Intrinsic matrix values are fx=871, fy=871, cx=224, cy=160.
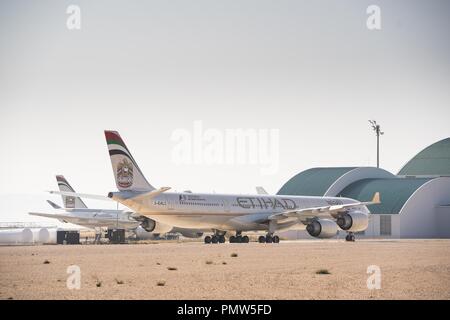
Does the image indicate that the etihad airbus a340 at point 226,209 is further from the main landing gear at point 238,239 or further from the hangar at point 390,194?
the hangar at point 390,194

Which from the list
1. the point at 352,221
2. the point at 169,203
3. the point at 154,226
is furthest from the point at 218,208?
the point at 352,221

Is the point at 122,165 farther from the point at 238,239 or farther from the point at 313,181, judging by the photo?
the point at 313,181

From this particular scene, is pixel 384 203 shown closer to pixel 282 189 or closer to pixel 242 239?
pixel 282 189

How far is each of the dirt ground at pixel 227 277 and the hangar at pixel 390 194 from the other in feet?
128

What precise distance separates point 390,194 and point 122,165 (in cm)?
3612

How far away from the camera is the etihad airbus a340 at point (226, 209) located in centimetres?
5688

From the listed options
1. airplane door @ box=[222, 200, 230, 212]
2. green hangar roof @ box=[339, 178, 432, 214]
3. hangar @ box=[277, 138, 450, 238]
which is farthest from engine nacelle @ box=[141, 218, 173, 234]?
green hangar roof @ box=[339, 178, 432, 214]

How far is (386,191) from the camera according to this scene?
85625 millimetres

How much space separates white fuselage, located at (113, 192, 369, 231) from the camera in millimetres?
58969

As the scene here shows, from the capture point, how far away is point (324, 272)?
31.5m

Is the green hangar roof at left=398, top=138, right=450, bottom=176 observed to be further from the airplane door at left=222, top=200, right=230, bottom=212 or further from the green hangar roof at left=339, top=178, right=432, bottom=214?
the airplane door at left=222, top=200, right=230, bottom=212

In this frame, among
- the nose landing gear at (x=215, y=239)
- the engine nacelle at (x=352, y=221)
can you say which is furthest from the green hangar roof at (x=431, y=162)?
the nose landing gear at (x=215, y=239)
